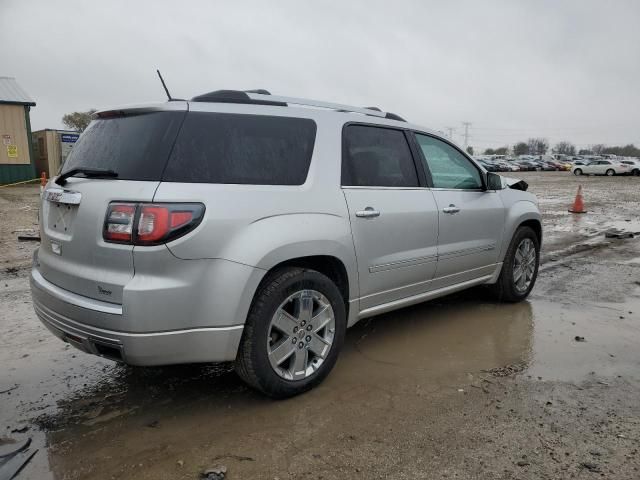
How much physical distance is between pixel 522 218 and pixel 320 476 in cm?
365

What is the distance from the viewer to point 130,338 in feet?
8.90

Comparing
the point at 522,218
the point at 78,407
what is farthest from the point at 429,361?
the point at 78,407

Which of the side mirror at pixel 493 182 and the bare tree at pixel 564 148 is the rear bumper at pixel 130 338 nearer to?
the side mirror at pixel 493 182

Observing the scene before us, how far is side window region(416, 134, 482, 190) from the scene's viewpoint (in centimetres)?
439

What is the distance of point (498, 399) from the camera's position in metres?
3.34

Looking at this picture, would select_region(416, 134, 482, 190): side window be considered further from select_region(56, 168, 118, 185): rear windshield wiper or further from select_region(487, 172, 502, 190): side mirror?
select_region(56, 168, 118, 185): rear windshield wiper

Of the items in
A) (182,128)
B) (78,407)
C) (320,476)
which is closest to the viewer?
(320,476)

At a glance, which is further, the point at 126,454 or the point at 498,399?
the point at 498,399

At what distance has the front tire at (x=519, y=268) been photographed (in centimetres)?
523

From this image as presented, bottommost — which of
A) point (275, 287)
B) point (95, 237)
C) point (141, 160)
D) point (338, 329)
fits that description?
point (338, 329)

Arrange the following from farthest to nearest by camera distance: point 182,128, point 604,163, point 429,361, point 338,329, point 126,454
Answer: point 604,163
point 429,361
point 338,329
point 182,128
point 126,454

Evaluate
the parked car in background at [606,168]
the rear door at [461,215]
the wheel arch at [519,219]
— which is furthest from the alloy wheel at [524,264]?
the parked car in background at [606,168]

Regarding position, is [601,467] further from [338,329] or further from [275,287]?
[275,287]

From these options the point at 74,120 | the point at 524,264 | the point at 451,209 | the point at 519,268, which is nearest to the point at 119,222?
the point at 451,209
